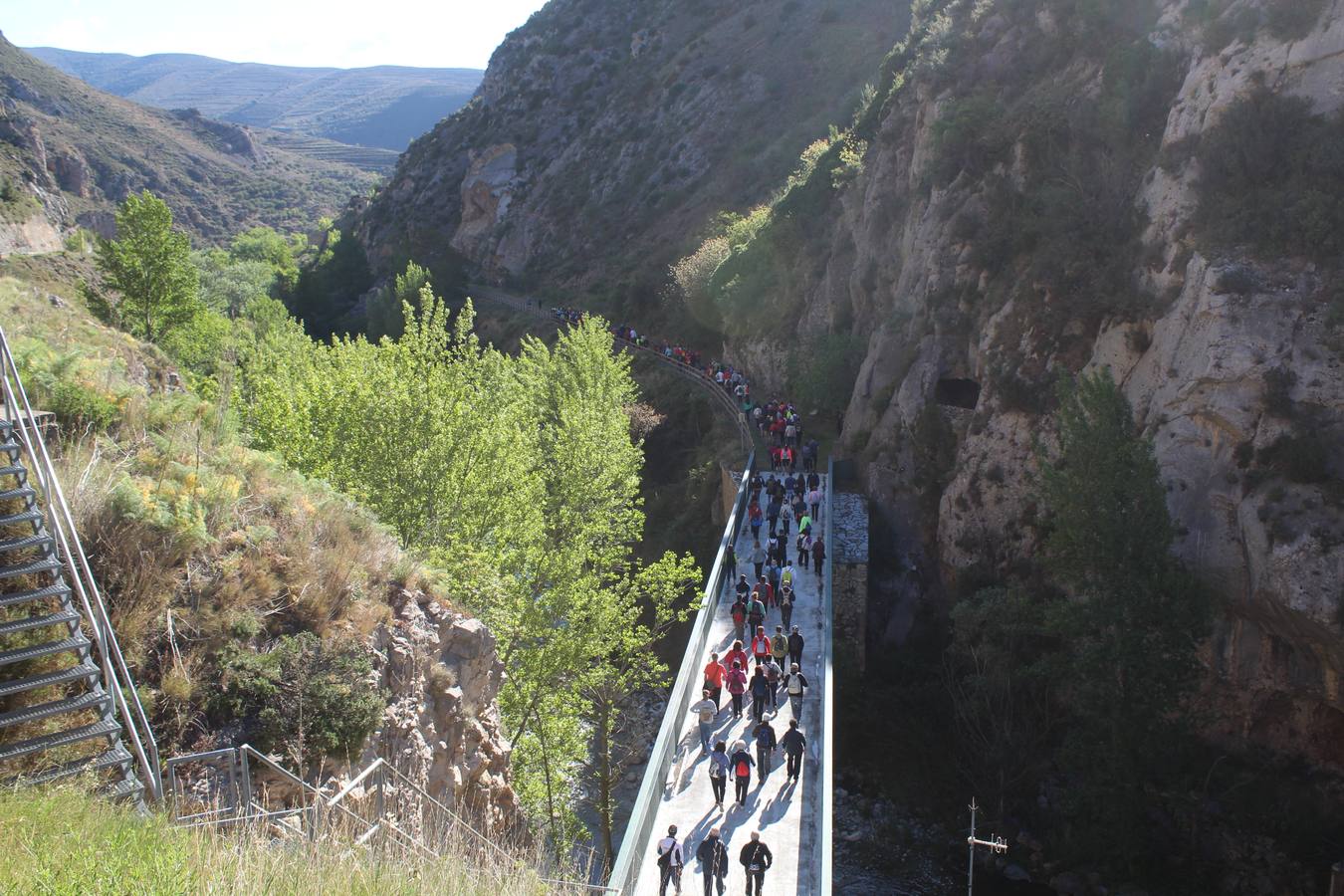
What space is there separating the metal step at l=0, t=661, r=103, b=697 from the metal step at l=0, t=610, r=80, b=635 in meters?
0.37

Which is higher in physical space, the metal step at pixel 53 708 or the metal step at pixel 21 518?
the metal step at pixel 21 518

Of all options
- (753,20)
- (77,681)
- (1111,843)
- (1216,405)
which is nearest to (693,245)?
(753,20)

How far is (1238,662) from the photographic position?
66.8 feet

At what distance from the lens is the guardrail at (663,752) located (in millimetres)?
11055

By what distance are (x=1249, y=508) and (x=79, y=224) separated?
92416 millimetres

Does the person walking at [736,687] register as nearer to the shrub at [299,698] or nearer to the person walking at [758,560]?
the person walking at [758,560]

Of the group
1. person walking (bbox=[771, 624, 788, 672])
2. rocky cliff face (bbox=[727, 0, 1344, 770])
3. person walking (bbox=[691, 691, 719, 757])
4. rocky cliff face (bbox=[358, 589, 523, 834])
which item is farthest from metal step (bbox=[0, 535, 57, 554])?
rocky cliff face (bbox=[727, 0, 1344, 770])

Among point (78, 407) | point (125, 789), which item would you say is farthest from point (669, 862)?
point (78, 407)

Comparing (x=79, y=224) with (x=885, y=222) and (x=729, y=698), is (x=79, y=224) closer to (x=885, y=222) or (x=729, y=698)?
(x=885, y=222)

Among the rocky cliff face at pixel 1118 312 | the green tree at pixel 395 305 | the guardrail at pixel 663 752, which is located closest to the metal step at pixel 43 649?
the guardrail at pixel 663 752

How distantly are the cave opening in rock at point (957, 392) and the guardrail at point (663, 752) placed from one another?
37.0 ft

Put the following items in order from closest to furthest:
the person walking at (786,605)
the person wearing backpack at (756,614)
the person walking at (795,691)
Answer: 1. the person walking at (795,691)
2. the person wearing backpack at (756,614)
3. the person walking at (786,605)

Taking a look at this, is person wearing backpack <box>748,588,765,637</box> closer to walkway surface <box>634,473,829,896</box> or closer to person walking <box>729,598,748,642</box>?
person walking <box>729,598,748,642</box>

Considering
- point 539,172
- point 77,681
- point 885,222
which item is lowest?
point 77,681
